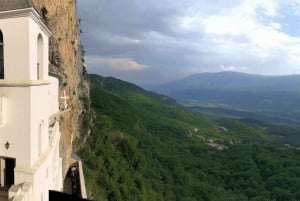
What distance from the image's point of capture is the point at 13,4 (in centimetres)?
1193

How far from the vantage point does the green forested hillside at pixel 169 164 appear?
62.4 m

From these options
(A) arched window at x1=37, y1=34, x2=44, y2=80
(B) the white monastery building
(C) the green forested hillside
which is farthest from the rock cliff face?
(C) the green forested hillside

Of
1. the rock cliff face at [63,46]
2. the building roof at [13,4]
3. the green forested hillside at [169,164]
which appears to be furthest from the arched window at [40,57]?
the green forested hillside at [169,164]

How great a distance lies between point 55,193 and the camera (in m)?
14.0

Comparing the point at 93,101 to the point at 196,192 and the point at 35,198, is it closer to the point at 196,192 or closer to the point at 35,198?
the point at 196,192

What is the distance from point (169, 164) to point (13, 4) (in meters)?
92.1

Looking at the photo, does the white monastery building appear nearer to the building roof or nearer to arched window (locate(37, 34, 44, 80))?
the building roof

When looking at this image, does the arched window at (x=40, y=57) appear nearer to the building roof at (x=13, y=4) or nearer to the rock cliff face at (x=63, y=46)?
the building roof at (x=13, y=4)

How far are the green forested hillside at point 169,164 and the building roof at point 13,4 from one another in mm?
35792

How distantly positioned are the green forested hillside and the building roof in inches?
1409

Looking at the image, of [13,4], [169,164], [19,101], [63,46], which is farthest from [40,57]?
[169,164]

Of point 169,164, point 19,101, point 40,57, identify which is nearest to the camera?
point 19,101

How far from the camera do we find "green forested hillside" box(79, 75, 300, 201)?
6238 cm

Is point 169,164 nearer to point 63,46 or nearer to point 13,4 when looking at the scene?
point 63,46
